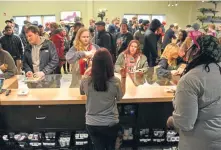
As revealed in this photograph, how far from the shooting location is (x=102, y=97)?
184 centimetres

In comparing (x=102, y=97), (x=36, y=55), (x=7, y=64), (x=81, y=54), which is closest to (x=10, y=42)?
(x=7, y=64)

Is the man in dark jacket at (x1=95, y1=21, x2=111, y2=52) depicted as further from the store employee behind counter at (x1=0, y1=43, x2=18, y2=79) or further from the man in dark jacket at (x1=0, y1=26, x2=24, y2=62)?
the store employee behind counter at (x1=0, y1=43, x2=18, y2=79)

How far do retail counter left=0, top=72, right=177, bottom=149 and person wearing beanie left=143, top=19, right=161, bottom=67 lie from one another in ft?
7.15

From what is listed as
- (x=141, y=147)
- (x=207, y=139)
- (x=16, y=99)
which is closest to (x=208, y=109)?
(x=207, y=139)

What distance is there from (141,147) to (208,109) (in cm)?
122

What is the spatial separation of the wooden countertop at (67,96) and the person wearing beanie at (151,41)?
221 centimetres

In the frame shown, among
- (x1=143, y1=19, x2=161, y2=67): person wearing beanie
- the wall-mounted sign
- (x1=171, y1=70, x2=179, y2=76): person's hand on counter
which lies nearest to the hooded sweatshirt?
(x1=171, y1=70, x2=179, y2=76): person's hand on counter

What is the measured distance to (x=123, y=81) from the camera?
83.2 inches

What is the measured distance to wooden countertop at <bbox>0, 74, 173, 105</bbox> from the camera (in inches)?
85.0

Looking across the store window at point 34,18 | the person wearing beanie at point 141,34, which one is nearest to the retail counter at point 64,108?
the person wearing beanie at point 141,34

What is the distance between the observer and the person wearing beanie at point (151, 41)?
14.7ft

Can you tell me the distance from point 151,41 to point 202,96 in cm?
322

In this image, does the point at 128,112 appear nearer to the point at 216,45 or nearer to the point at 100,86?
the point at 100,86

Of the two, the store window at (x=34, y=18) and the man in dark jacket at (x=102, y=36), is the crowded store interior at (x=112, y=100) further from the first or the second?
the store window at (x=34, y=18)
